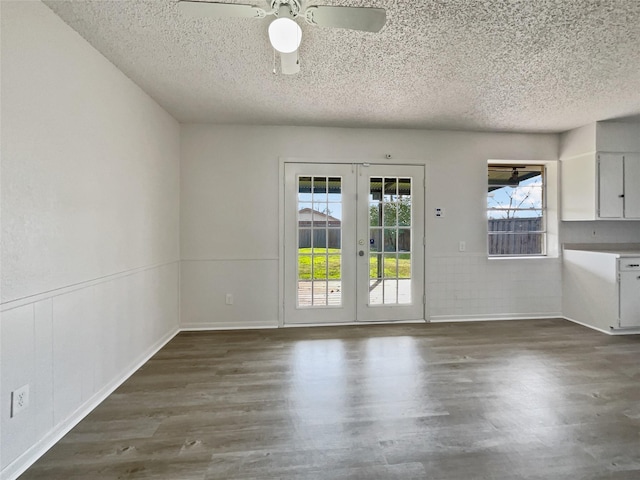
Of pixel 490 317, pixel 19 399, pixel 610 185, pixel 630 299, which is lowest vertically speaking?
pixel 490 317

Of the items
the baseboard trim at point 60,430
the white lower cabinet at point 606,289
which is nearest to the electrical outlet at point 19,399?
the baseboard trim at point 60,430

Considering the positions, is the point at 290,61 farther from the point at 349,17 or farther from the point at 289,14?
the point at 349,17

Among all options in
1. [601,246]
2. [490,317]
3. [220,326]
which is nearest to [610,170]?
[601,246]

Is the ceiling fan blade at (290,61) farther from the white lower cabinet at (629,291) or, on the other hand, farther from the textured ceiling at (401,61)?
the white lower cabinet at (629,291)

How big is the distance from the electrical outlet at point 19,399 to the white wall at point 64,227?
0.03 meters

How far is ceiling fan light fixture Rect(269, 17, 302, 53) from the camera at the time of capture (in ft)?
5.00

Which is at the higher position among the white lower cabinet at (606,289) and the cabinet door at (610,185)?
the cabinet door at (610,185)

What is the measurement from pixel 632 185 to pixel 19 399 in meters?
6.10

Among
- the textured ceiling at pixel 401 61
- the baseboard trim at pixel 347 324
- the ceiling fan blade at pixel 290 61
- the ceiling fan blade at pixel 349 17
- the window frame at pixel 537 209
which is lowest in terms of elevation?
the baseboard trim at pixel 347 324

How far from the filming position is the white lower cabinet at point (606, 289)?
3506mm

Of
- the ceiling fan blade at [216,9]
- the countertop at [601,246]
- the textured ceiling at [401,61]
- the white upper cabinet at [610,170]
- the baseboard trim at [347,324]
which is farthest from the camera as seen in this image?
the countertop at [601,246]

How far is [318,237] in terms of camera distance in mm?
3902

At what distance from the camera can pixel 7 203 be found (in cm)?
151

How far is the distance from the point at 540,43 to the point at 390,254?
2.52 metres
